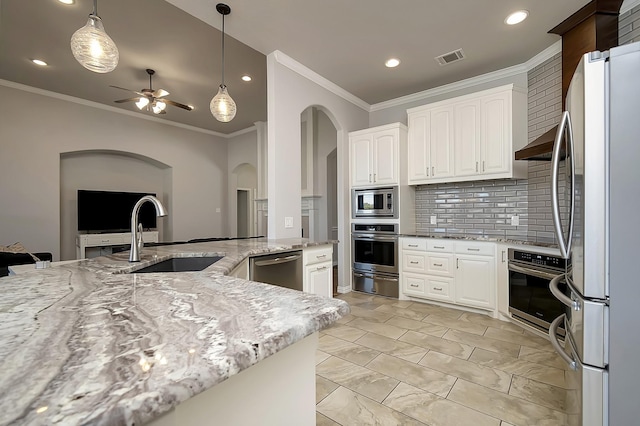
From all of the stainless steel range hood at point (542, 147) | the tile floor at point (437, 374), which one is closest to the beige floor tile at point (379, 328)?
the tile floor at point (437, 374)

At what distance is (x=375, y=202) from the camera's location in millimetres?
3914

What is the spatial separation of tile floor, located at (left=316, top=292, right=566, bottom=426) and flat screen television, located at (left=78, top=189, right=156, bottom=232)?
16.2 ft

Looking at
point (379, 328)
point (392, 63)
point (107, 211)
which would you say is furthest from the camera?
point (107, 211)

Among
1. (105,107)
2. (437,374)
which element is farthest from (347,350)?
(105,107)

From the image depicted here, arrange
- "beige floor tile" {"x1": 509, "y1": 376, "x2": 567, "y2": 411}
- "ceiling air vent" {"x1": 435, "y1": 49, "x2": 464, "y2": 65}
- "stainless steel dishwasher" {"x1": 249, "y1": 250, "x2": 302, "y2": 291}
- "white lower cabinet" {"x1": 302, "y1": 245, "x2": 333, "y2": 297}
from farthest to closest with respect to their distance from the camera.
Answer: "ceiling air vent" {"x1": 435, "y1": 49, "x2": 464, "y2": 65} < "white lower cabinet" {"x1": 302, "y1": 245, "x2": 333, "y2": 297} < "stainless steel dishwasher" {"x1": 249, "y1": 250, "x2": 302, "y2": 291} < "beige floor tile" {"x1": 509, "y1": 376, "x2": 567, "y2": 411}

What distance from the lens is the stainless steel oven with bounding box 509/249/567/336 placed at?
2.42 meters

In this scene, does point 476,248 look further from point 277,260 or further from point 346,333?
point 277,260

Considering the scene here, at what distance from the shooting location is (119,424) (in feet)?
1.08

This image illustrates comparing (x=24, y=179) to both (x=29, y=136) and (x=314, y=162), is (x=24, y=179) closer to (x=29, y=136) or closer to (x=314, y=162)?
(x=29, y=136)

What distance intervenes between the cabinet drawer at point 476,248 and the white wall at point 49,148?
226 inches

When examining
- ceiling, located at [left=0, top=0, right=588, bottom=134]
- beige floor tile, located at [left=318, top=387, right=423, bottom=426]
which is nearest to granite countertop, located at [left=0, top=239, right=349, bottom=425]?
beige floor tile, located at [left=318, top=387, right=423, bottom=426]

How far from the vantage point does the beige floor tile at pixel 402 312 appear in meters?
→ 3.14

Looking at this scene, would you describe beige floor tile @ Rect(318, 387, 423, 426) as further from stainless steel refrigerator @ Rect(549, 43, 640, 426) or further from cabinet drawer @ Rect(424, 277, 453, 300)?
cabinet drawer @ Rect(424, 277, 453, 300)

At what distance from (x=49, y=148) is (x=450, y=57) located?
631 centimetres
